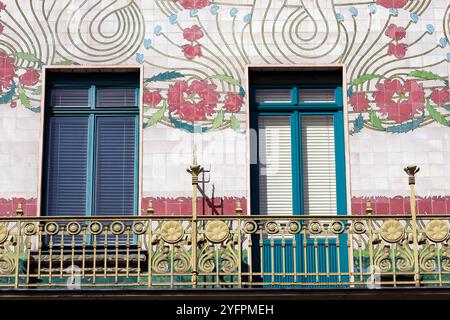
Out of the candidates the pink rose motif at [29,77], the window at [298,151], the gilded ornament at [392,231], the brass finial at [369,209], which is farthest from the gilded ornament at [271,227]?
the pink rose motif at [29,77]

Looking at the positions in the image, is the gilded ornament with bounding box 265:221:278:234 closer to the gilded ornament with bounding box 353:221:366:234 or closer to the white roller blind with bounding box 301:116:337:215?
the gilded ornament with bounding box 353:221:366:234

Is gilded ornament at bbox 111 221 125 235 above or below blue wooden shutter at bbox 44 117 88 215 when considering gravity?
below

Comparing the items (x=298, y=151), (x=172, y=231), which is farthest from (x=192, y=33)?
(x=172, y=231)

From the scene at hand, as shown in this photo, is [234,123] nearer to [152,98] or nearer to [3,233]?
[152,98]

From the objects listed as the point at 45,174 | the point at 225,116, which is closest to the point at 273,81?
the point at 225,116

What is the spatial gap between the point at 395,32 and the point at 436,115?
151cm

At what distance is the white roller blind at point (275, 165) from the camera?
61.2ft

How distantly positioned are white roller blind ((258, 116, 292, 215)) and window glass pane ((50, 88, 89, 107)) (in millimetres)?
2825

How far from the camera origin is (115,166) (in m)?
18.8

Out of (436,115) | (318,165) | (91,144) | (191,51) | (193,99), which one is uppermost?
(191,51)

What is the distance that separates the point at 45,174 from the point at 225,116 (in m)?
2.95

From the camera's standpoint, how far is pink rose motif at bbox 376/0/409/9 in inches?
755

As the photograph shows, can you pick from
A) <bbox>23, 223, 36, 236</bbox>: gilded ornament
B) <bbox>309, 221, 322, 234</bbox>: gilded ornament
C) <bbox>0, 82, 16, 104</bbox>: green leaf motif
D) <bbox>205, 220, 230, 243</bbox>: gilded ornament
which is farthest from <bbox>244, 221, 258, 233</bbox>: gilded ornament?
<bbox>0, 82, 16, 104</bbox>: green leaf motif

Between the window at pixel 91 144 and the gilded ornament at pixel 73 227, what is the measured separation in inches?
55.0
